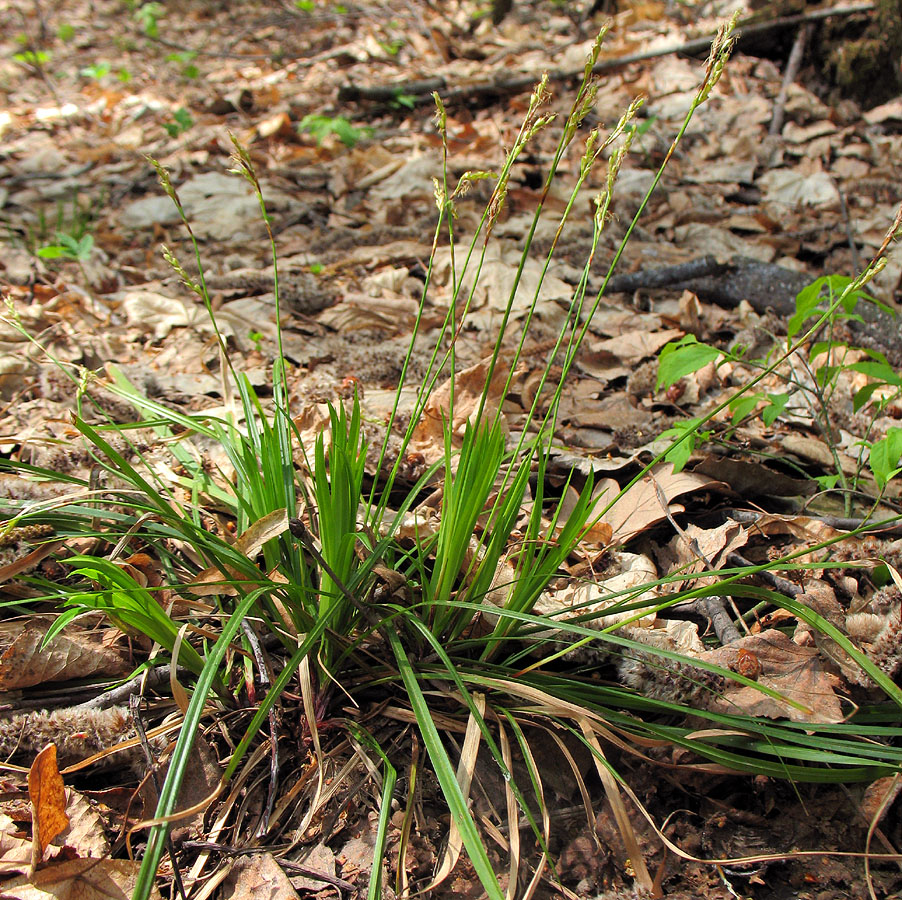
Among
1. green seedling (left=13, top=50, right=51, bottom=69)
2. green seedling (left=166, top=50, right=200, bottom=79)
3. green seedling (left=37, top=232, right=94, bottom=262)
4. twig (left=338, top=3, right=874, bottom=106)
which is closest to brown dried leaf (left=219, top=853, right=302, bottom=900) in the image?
green seedling (left=37, top=232, right=94, bottom=262)

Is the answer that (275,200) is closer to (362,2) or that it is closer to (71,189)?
(71,189)

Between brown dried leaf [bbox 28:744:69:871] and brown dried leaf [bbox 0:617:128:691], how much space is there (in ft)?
0.71

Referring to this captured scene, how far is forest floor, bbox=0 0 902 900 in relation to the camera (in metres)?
1.10

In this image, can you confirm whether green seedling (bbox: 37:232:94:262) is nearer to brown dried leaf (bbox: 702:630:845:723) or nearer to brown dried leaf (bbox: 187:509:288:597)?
brown dried leaf (bbox: 187:509:288:597)

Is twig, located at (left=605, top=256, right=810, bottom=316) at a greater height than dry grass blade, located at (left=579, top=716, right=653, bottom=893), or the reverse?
twig, located at (left=605, top=256, right=810, bottom=316)

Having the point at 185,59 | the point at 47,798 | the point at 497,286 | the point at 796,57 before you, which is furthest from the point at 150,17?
the point at 47,798

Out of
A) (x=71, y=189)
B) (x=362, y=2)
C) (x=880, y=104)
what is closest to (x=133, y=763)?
(x=71, y=189)

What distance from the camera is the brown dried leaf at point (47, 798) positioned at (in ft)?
3.26

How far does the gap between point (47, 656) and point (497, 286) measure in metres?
2.02

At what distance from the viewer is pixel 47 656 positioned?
47.7 inches

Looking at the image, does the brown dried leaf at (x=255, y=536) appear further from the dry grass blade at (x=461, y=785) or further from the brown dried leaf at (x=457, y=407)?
the brown dried leaf at (x=457, y=407)

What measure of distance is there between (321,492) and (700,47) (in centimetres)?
533

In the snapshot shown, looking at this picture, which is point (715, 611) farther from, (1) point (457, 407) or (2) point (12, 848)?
(2) point (12, 848)

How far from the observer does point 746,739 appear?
1.08 metres
